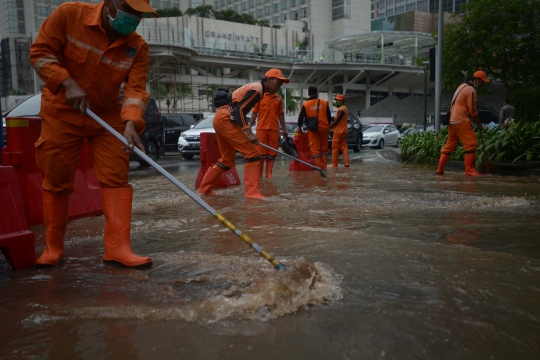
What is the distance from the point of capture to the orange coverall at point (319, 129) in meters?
11.5

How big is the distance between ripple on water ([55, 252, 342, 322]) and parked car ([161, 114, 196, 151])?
17.7m

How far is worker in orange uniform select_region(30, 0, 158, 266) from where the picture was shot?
3545 millimetres

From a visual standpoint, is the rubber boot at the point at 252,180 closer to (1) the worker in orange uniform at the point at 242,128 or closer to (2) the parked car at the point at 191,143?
(1) the worker in orange uniform at the point at 242,128

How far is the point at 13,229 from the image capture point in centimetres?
363

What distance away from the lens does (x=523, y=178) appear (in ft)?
31.8

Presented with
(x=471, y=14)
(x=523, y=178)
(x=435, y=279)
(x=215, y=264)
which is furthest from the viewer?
(x=471, y=14)

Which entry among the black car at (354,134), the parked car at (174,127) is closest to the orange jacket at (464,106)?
the parked car at (174,127)

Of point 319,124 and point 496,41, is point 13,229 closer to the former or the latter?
point 319,124

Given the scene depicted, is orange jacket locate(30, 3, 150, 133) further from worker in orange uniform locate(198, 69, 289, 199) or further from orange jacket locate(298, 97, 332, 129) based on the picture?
orange jacket locate(298, 97, 332, 129)

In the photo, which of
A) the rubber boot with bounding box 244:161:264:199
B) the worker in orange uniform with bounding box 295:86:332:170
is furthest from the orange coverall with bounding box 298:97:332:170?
the rubber boot with bounding box 244:161:264:199

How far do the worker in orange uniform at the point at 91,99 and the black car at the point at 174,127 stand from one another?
56.4 ft

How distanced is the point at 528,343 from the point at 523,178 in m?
8.10

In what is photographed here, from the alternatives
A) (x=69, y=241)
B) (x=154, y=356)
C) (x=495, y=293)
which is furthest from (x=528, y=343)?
(x=69, y=241)

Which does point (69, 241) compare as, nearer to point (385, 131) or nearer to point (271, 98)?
point (271, 98)
